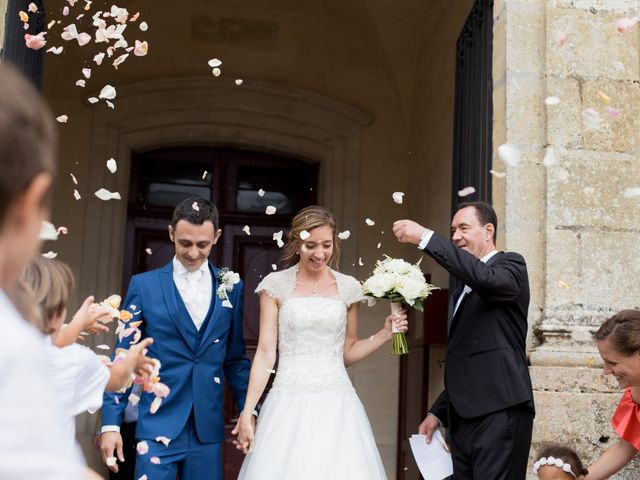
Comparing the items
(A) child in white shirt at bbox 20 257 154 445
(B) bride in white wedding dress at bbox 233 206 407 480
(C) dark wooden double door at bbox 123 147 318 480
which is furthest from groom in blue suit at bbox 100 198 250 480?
(C) dark wooden double door at bbox 123 147 318 480

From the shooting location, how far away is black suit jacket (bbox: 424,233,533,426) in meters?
3.58

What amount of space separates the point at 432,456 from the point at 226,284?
4.09 ft

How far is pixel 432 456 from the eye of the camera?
4.04 m

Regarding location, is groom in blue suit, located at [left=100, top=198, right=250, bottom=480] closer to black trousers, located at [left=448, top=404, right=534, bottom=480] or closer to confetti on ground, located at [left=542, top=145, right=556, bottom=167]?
black trousers, located at [left=448, top=404, right=534, bottom=480]

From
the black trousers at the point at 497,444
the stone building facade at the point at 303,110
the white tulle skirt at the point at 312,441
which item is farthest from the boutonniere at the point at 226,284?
the stone building facade at the point at 303,110

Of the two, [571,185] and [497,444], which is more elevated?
[571,185]

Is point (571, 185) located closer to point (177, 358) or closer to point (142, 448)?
point (177, 358)

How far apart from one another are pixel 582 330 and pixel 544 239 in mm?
484

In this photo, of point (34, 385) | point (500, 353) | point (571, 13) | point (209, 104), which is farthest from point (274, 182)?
point (34, 385)

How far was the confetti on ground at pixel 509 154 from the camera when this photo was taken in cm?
439

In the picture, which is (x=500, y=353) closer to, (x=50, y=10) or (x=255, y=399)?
(x=255, y=399)

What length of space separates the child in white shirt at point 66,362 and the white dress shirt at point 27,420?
128 cm

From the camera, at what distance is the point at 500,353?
367cm

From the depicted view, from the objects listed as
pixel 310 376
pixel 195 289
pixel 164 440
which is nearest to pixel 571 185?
pixel 310 376
